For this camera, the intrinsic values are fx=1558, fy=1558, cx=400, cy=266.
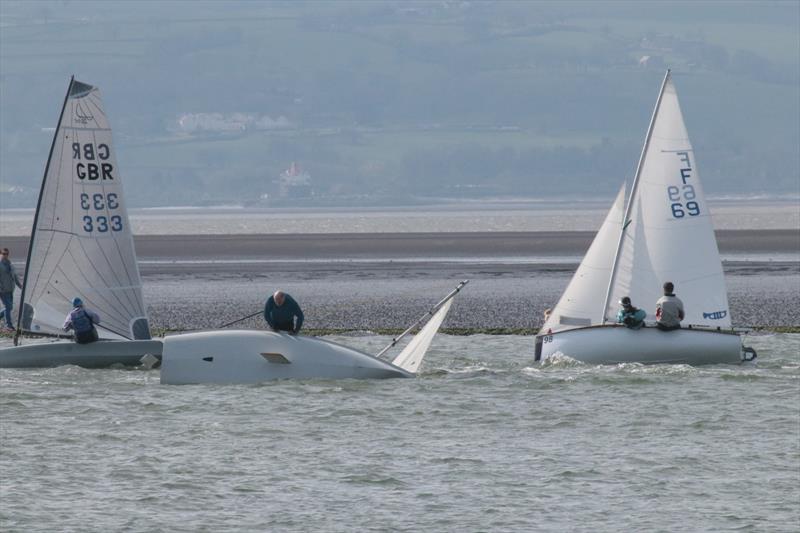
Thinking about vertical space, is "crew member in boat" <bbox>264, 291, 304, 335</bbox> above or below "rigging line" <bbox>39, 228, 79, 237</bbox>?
below

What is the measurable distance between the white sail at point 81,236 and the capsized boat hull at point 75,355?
1.18m

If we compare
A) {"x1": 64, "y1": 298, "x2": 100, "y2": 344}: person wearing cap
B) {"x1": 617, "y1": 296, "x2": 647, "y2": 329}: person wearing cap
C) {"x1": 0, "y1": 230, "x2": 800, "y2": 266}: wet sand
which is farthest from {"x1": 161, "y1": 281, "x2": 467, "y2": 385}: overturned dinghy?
{"x1": 0, "y1": 230, "x2": 800, "y2": 266}: wet sand

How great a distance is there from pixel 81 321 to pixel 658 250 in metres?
11.7

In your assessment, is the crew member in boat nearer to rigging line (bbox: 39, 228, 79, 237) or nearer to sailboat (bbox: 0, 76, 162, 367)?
sailboat (bbox: 0, 76, 162, 367)

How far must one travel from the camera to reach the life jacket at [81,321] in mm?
30078

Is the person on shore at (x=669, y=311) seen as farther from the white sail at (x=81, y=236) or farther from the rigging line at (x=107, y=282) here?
the rigging line at (x=107, y=282)

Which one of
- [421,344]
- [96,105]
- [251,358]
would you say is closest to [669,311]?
[421,344]

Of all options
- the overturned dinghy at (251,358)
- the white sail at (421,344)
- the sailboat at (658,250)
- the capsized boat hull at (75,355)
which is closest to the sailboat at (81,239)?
the capsized boat hull at (75,355)

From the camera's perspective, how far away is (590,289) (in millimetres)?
32031

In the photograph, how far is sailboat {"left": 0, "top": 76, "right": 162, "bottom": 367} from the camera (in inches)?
1229

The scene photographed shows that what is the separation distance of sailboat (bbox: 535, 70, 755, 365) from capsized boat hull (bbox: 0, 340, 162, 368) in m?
8.23

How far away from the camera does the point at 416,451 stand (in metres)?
23.6

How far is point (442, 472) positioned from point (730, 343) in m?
10.0

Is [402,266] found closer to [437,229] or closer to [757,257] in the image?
[757,257]
